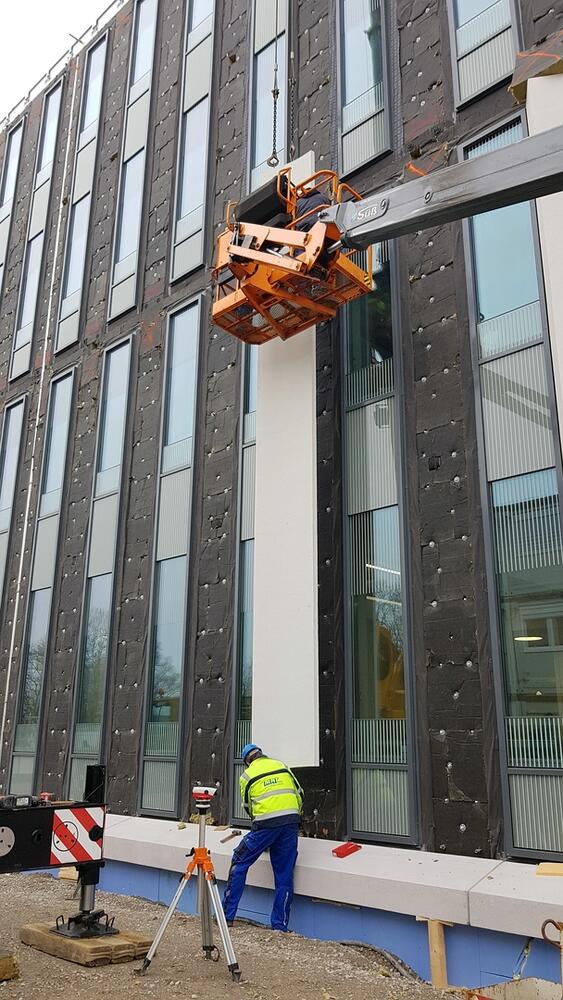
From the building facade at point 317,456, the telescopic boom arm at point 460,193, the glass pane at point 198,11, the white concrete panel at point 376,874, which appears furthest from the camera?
the glass pane at point 198,11

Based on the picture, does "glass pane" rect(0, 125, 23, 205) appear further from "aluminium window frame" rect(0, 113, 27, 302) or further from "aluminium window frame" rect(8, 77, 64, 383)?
"aluminium window frame" rect(8, 77, 64, 383)

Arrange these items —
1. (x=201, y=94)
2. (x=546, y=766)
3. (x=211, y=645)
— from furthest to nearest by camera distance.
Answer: (x=201, y=94) → (x=211, y=645) → (x=546, y=766)

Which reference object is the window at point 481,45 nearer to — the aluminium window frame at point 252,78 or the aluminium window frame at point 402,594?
the aluminium window frame at point 402,594

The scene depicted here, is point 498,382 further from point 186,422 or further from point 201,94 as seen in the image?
point 201,94

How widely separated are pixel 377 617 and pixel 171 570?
14.6 ft

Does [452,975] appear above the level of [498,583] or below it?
below

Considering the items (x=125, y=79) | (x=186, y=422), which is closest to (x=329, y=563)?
(x=186, y=422)

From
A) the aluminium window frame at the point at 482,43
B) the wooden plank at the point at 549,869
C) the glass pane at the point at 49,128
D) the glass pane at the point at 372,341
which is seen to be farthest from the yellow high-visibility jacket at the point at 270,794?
the glass pane at the point at 49,128

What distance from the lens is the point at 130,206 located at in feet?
56.2

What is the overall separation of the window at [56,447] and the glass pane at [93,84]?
23.0ft

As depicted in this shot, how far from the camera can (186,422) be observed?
13.9 m

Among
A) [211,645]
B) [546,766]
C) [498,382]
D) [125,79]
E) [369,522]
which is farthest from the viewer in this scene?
[125,79]

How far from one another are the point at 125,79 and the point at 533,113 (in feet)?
40.4

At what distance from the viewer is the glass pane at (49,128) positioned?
68.6 feet
